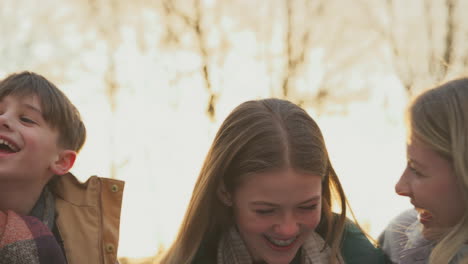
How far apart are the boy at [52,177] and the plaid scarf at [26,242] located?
0.18 metres

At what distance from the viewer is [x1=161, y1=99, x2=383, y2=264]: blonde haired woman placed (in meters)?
3.10

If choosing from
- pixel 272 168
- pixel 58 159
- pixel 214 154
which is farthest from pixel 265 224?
pixel 58 159

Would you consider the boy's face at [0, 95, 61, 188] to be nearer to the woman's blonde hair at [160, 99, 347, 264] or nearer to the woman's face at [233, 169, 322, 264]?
the woman's blonde hair at [160, 99, 347, 264]

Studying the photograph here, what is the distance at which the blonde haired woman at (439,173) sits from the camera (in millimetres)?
2928

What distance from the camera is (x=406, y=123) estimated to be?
323 cm

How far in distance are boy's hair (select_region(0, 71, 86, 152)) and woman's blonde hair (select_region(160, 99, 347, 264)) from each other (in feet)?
2.23

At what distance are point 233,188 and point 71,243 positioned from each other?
2.70 ft

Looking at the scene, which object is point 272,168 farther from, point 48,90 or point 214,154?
point 48,90

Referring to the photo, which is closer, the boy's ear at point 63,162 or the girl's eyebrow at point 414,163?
the girl's eyebrow at point 414,163

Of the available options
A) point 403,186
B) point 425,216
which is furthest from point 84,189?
point 425,216

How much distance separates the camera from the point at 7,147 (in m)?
3.02

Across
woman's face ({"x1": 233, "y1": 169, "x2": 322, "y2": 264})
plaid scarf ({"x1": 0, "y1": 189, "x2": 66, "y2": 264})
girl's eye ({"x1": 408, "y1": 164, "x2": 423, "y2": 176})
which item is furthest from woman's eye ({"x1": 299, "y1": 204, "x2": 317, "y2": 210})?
plaid scarf ({"x1": 0, "y1": 189, "x2": 66, "y2": 264})

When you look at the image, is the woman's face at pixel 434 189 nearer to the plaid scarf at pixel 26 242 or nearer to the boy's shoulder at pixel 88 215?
the boy's shoulder at pixel 88 215

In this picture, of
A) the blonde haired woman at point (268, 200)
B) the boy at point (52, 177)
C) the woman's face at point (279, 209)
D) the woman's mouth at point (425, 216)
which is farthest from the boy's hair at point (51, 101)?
the woman's mouth at point (425, 216)
